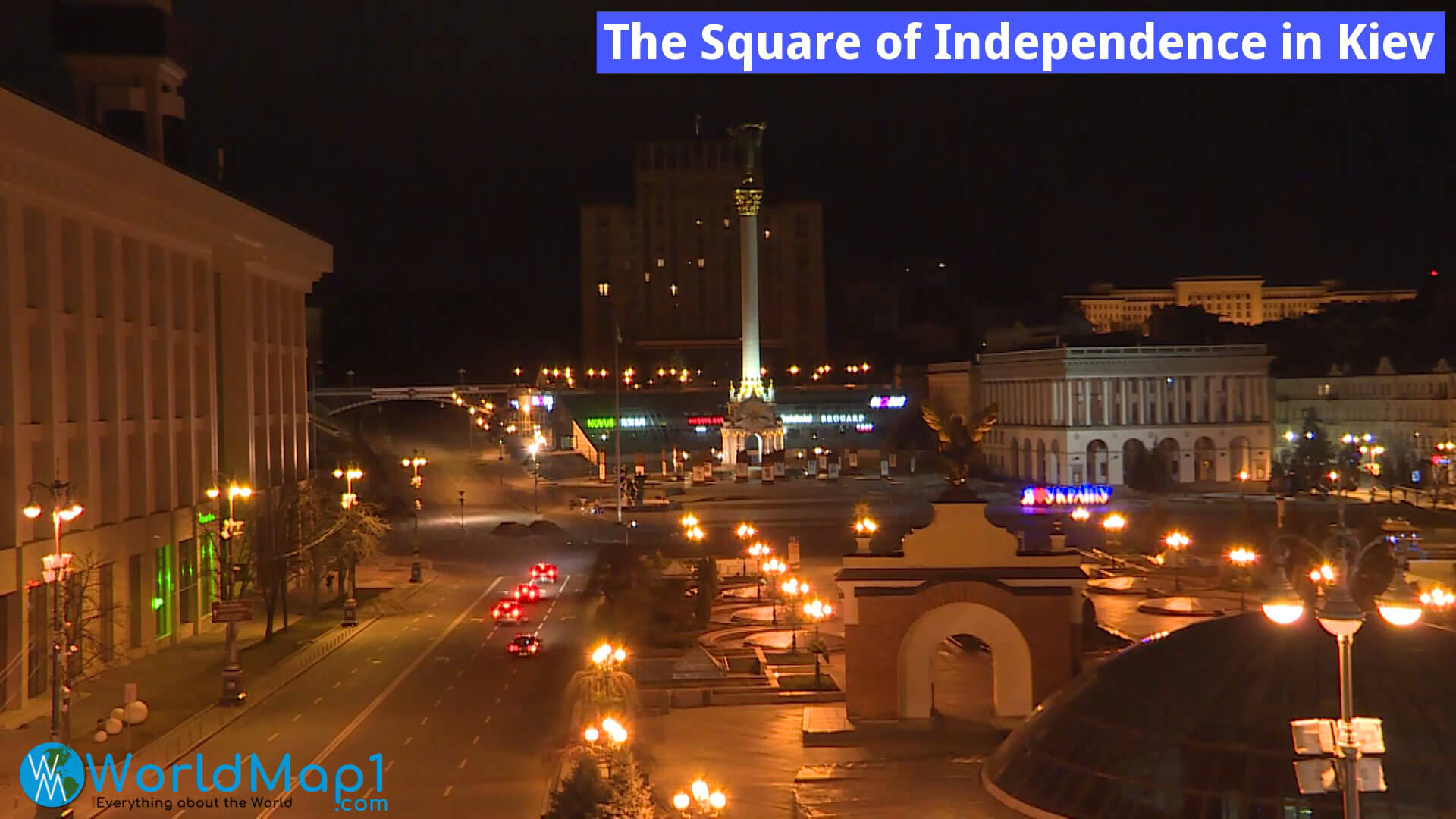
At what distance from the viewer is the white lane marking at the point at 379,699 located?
2388 centimetres

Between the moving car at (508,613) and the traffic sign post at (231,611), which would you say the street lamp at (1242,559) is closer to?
the moving car at (508,613)

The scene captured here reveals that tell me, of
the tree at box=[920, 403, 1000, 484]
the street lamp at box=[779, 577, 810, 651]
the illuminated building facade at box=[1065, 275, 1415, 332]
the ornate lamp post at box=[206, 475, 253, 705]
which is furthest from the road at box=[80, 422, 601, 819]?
the illuminated building facade at box=[1065, 275, 1415, 332]

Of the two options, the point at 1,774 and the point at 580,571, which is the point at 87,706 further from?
the point at 580,571

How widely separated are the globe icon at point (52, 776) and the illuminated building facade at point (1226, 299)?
146331 millimetres

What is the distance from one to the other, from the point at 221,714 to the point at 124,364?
1097 cm

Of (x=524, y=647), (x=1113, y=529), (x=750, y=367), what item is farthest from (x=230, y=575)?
(x=750, y=367)

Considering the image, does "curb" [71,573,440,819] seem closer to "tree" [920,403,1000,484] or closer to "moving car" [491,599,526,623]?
"moving car" [491,599,526,623]

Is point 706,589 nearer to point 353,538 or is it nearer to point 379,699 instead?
point 353,538

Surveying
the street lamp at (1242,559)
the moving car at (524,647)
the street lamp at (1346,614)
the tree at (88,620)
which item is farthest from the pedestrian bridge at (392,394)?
the street lamp at (1346,614)

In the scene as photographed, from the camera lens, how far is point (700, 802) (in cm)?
1945

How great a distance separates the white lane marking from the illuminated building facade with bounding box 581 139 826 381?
339ft

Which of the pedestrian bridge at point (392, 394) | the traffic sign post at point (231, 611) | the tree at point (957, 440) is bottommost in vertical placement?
the traffic sign post at point (231, 611)

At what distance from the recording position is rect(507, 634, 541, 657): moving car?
3400cm

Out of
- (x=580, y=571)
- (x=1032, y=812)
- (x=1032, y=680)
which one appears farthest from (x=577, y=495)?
(x=1032, y=812)
